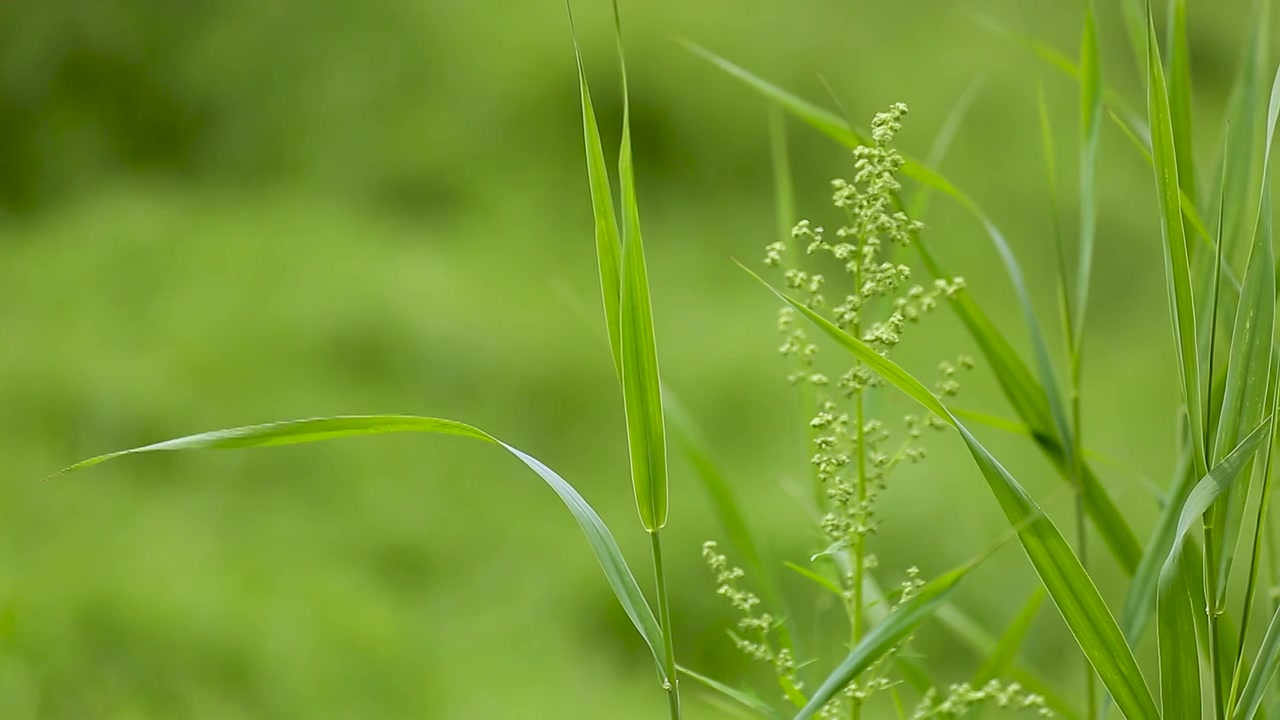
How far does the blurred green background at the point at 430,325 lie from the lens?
2.83 feet

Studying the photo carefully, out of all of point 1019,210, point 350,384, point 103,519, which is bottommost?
point 103,519

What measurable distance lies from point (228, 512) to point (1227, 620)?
77 cm

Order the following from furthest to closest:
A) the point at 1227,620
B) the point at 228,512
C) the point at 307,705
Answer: the point at 228,512 → the point at 307,705 → the point at 1227,620

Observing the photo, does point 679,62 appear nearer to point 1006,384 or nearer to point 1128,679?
point 1006,384

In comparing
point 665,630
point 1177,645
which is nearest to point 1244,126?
point 1177,645

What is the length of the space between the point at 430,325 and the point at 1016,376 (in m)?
0.67

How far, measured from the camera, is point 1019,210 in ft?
3.84

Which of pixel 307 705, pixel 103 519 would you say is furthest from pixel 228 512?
pixel 307 705

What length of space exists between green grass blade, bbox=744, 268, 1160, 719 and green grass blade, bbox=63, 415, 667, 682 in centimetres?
11

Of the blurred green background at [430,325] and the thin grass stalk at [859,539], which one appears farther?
the blurred green background at [430,325]

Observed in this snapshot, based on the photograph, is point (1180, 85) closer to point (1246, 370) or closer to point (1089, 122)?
point (1089, 122)

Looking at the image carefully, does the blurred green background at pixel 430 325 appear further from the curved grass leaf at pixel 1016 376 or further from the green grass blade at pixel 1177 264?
the green grass blade at pixel 1177 264

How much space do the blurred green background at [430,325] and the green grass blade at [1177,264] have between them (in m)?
0.50

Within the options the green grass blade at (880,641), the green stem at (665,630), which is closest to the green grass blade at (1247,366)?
the green grass blade at (880,641)
